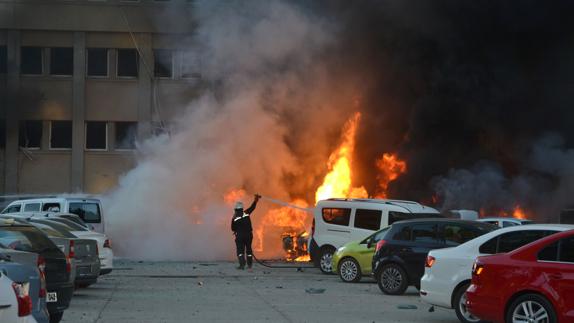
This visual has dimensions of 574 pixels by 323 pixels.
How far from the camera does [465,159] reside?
103 feet

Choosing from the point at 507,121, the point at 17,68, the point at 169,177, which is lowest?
the point at 169,177

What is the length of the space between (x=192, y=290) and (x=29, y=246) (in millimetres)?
6259

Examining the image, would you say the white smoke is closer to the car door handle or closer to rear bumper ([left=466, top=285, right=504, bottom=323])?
rear bumper ([left=466, top=285, right=504, bottom=323])

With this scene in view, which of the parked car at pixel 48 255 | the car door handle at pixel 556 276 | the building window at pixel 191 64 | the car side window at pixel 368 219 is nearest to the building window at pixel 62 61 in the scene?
the building window at pixel 191 64

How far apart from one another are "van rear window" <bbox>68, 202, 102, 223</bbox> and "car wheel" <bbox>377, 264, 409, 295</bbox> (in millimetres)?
Result: 10803

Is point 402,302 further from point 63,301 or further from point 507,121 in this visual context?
point 507,121

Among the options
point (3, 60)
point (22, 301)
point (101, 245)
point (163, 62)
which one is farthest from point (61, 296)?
point (3, 60)

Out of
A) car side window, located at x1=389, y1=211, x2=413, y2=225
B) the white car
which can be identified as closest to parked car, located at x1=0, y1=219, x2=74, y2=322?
the white car

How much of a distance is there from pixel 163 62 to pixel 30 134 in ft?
23.0

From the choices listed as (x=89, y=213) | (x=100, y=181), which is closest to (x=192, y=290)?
(x=89, y=213)

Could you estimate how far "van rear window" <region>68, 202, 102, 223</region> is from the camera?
82.4 ft

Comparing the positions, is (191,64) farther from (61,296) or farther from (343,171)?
(61,296)

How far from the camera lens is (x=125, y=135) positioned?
132 ft

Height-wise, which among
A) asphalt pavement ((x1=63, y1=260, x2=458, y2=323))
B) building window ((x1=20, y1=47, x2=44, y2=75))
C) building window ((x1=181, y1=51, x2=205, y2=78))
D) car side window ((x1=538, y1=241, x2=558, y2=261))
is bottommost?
asphalt pavement ((x1=63, y1=260, x2=458, y2=323))
